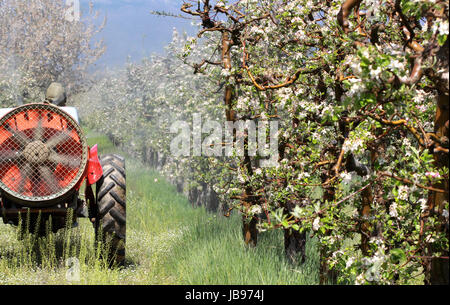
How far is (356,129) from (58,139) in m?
2.95

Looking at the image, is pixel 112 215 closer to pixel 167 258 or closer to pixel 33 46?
pixel 167 258

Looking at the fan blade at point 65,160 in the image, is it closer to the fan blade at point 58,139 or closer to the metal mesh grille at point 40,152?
the metal mesh grille at point 40,152

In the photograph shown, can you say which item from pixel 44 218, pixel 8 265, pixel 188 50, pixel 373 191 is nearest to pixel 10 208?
pixel 44 218

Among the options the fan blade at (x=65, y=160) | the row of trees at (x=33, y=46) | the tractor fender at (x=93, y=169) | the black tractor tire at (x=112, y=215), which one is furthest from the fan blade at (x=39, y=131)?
the row of trees at (x=33, y=46)

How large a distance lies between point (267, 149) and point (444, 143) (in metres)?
2.85

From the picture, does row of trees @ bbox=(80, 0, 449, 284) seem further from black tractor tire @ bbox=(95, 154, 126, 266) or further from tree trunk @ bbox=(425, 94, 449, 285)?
black tractor tire @ bbox=(95, 154, 126, 266)

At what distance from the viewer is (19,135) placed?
16.4ft

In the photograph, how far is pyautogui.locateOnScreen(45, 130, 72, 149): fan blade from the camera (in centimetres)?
509

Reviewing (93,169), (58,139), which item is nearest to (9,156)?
(58,139)

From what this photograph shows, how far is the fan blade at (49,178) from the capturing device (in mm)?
5051

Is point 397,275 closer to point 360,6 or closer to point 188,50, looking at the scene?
point 360,6

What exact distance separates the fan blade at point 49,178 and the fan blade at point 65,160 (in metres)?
0.11

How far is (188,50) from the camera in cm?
581

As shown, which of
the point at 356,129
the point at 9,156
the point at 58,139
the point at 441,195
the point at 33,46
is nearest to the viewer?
the point at 441,195
